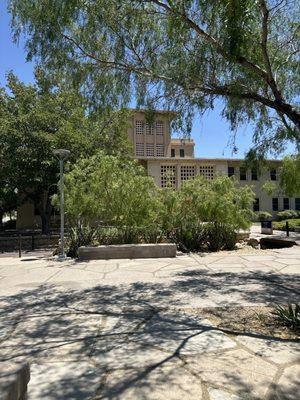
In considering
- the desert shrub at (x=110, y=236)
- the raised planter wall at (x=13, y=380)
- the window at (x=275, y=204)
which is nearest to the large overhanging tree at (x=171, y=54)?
the raised planter wall at (x=13, y=380)

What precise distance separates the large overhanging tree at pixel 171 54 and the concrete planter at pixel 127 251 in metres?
5.79

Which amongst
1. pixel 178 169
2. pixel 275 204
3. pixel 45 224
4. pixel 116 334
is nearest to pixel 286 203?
pixel 275 204

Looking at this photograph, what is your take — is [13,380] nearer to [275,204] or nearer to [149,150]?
[275,204]

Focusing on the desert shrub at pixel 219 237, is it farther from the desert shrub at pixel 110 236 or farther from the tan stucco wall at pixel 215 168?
the tan stucco wall at pixel 215 168

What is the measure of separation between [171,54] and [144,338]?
445 centimetres

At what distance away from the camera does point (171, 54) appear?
22.2ft

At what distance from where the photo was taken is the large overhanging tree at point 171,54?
6059 mm

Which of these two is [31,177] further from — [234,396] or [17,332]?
[234,396]

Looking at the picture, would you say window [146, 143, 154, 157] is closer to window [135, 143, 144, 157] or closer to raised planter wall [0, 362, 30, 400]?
window [135, 143, 144, 157]

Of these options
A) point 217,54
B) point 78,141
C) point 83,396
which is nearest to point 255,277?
point 217,54

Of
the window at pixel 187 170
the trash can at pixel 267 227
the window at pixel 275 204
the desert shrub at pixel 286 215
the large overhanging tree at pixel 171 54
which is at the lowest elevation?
the trash can at pixel 267 227

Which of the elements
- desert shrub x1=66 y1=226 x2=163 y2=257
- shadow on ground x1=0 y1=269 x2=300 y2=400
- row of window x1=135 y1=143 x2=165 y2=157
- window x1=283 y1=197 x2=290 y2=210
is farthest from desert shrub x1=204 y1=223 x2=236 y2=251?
row of window x1=135 y1=143 x2=165 y2=157

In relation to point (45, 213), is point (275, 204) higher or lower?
higher

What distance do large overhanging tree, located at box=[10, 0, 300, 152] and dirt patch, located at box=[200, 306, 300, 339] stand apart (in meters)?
2.81
